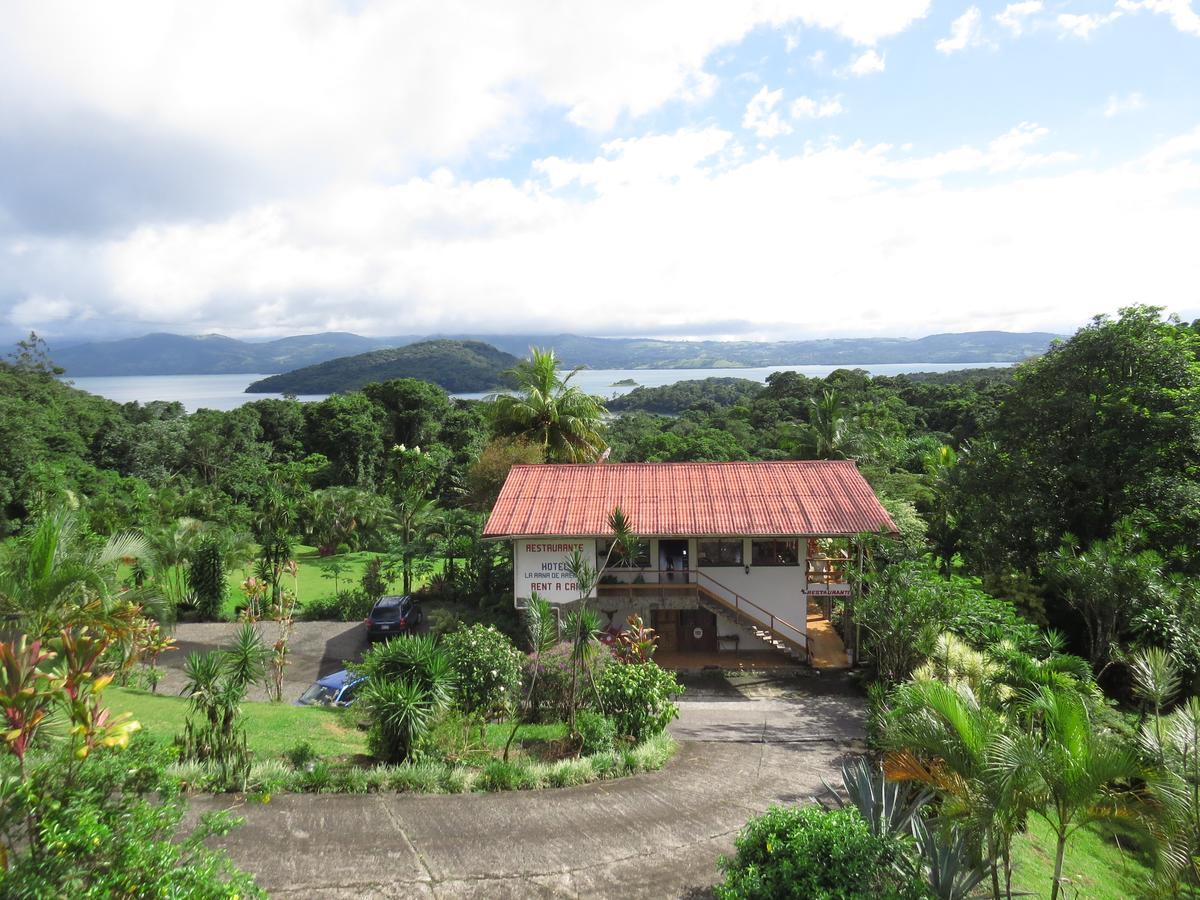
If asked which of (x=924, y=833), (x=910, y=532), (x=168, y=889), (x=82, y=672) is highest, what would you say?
(x=82, y=672)

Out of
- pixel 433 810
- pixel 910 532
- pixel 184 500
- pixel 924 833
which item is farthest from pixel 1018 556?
pixel 184 500

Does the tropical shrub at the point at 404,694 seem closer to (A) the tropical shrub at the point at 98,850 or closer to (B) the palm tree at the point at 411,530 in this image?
(A) the tropical shrub at the point at 98,850

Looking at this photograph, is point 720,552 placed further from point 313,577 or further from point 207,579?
point 313,577

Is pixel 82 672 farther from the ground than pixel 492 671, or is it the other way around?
pixel 82 672

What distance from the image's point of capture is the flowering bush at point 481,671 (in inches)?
430

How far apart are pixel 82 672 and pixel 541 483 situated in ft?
45.1

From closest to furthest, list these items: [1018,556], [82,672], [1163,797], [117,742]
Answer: [117,742] → [82,672] → [1163,797] → [1018,556]

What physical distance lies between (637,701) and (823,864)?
5.66 metres

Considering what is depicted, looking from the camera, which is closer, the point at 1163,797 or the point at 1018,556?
the point at 1163,797

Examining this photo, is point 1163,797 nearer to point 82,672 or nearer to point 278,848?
point 278,848

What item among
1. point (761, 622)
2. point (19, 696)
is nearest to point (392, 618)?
point (761, 622)

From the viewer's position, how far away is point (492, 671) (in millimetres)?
10922

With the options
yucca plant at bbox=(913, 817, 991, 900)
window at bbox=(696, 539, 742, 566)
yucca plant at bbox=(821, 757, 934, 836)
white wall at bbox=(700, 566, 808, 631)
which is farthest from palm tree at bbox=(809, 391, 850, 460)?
yucca plant at bbox=(913, 817, 991, 900)

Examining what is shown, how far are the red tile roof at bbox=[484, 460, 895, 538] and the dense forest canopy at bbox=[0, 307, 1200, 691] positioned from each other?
3.49 meters
